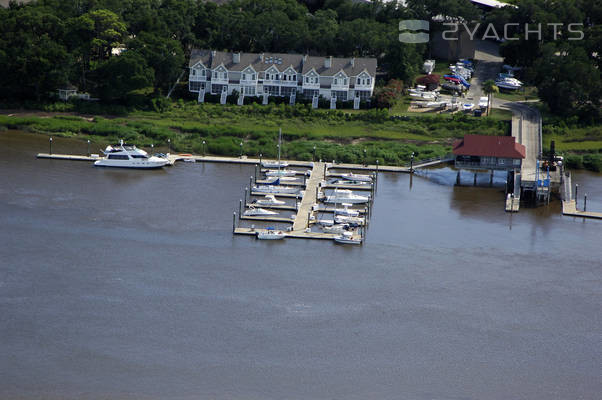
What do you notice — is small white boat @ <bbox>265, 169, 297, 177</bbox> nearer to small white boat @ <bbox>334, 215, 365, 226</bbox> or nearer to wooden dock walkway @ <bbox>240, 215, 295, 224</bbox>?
wooden dock walkway @ <bbox>240, 215, 295, 224</bbox>

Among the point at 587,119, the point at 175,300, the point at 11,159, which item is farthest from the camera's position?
the point at 587,119

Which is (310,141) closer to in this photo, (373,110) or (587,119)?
(373,110)

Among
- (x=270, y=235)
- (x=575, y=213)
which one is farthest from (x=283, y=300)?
(x=575, y=213)

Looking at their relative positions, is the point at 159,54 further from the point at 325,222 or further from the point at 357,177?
the point at 325,222

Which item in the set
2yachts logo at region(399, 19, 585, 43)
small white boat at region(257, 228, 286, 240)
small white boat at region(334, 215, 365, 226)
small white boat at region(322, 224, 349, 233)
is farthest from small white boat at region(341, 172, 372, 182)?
2yachts logo at region(399, 19, 585, 43)

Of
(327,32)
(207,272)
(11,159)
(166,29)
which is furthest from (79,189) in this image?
(327,32)

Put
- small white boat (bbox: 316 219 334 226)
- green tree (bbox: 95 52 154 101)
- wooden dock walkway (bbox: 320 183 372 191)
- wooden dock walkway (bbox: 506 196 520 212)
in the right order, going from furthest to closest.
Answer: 1. green tree (bbox: 95 52 154 101)
2. wooden dock walkway (bbox: 320 183 372 191)
3. wooden dock walkway (bbox: 506 196 520 212)
4. small white boat (bbox: 316 219 334 226)

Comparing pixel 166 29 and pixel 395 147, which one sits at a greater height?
pixel 166 29
